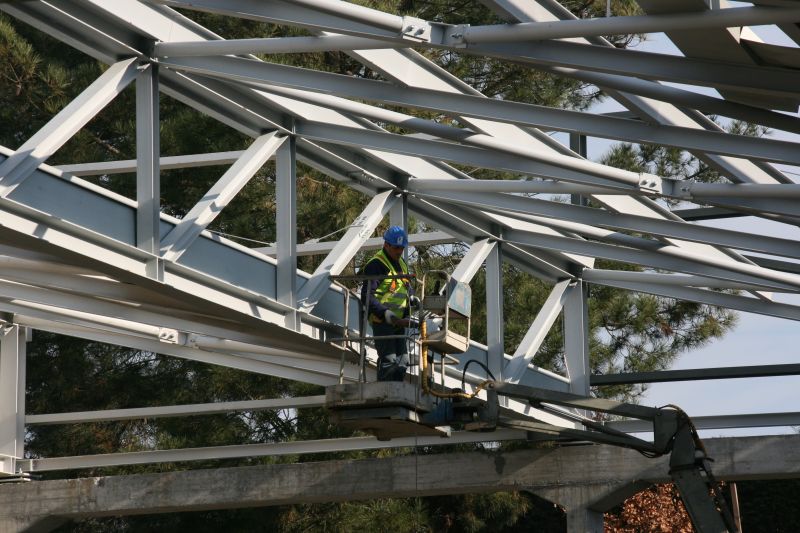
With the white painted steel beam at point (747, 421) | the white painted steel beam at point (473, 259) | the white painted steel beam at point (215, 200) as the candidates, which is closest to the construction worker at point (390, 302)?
→ the white painted steel beam at point (215, 200)

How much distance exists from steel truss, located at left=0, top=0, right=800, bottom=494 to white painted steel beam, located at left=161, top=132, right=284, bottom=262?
2cm

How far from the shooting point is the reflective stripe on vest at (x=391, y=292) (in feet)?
41.5

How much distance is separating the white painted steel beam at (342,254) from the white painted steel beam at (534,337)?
3.14 metres

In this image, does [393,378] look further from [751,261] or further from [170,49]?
[751,261]

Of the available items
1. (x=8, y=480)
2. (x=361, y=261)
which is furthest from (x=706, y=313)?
(x=8, y=480)

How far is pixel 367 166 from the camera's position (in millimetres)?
14164

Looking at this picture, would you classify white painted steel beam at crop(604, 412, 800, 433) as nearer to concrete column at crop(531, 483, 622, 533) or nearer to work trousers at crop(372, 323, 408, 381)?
concrete column at crop(531, 483, 622, 533)

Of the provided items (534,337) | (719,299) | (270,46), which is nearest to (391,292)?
(270,46)

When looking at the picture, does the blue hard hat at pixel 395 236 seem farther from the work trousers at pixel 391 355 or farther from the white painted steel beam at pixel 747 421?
the white painted steel beam at pixel 747 421

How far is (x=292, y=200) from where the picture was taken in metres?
12.6

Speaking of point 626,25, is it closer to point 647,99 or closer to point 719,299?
point 647,99

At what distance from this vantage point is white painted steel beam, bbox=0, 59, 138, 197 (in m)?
9.49

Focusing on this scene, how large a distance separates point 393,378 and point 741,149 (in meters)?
3.97

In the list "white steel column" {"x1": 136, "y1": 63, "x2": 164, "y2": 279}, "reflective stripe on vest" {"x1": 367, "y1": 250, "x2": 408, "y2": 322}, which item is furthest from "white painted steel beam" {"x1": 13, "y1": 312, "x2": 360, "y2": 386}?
"white steel column" {"x1": 136, "y1": 63, "x2": 164, "y2": 279}
